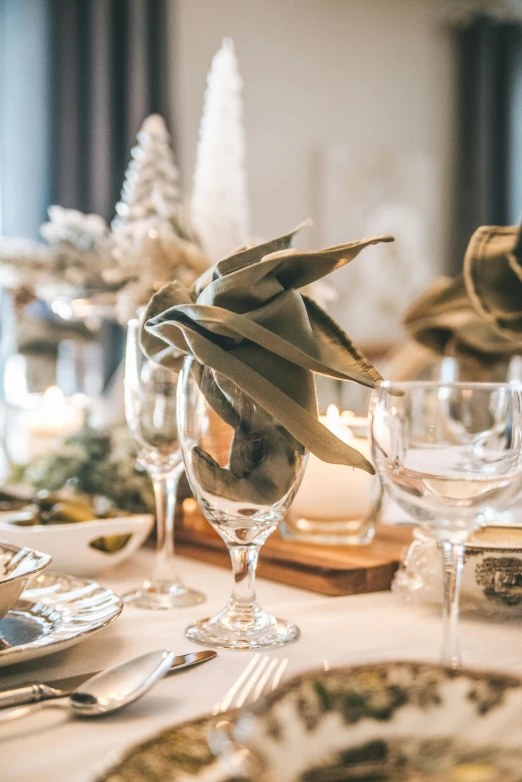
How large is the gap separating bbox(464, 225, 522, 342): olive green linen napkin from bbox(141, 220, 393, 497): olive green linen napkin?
391 mm

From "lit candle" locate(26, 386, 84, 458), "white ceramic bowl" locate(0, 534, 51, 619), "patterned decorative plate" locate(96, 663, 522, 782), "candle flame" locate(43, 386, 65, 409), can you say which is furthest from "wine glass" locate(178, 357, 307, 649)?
"candle flame" locate(43, 386, 65, 409)

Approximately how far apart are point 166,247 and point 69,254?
211 mm

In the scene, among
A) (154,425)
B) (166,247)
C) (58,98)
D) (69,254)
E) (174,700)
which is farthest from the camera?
(58,98)

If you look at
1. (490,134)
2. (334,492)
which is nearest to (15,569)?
(334,492)

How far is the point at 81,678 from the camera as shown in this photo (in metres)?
0.49

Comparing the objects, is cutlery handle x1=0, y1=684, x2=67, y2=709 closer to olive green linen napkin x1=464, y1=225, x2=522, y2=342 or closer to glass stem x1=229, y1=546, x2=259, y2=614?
glass stem x1=229, y1=546, x2=259, y2=614

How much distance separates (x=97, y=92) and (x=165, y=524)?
2.25m

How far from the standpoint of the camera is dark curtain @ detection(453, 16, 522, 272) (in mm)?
3859

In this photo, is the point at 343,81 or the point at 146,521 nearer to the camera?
the point at 146,521

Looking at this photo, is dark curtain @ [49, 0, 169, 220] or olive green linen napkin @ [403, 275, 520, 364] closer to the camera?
olive green linen napkin @ [403, 275, 520, 364]

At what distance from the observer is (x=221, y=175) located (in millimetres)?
1237

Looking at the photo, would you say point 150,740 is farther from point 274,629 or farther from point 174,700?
point 274,629

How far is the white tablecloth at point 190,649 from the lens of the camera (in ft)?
1.33

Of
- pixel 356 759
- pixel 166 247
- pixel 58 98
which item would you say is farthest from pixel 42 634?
pixel 58 98
